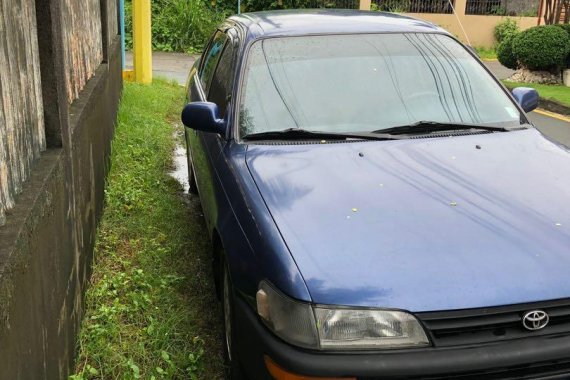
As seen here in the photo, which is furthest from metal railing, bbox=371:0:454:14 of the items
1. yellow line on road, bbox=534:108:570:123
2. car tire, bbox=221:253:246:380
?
car tire, bbox=221:253:246:380

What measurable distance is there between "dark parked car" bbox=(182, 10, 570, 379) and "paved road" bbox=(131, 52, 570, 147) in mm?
5097

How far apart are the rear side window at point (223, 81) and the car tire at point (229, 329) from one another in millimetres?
1091

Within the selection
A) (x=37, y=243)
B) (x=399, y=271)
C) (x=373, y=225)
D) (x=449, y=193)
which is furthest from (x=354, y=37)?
(x=37, y=243)

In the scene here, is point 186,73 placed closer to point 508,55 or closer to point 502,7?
point 508,55

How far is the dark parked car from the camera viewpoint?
226cm

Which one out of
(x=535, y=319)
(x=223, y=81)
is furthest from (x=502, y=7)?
(x=535, y=319)

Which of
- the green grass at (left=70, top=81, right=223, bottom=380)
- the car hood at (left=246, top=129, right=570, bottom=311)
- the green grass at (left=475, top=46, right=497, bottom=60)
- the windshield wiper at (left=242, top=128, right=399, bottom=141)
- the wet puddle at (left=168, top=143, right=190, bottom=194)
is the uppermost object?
the windshield wiper at (left=242, top=128, right=399, bottom=141)

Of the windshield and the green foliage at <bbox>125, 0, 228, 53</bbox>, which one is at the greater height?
the windshield

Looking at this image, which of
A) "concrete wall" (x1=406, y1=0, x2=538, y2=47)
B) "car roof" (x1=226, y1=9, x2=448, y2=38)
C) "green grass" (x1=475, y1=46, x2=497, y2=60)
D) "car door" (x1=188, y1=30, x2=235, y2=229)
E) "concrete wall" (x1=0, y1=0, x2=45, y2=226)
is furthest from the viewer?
"concrete wall" (x1=406, y1=0, x2=538, y2=47)

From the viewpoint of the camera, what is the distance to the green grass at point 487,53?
20.9 m

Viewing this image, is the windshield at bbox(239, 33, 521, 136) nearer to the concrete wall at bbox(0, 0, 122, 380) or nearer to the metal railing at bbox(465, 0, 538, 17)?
the concrete wall at bbox(0, 0, 122, 380)

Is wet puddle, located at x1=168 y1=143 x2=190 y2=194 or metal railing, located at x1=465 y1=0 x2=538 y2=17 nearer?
wet puddle, located at x1=168 y1=143 x2=190 y2=194

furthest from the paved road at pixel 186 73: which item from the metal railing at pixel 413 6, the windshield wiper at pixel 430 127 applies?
the windshield wiper at pixel 430 127

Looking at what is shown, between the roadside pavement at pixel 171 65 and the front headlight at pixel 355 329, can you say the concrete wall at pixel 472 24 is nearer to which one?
the roadside pavement at pixel 171 65
